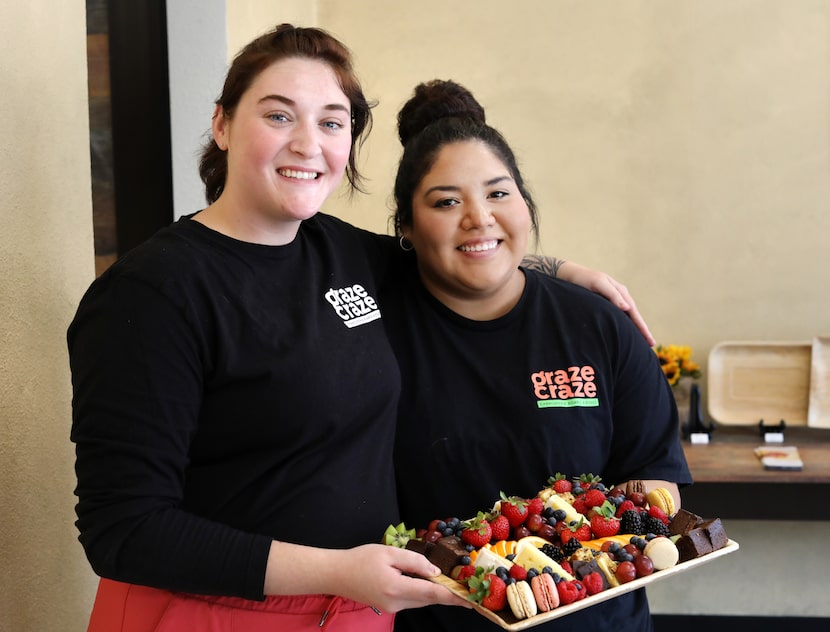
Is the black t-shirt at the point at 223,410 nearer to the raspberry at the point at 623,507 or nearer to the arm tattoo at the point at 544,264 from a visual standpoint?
the raspberry at the point at 623,507

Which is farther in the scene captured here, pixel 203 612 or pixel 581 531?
pixel 581 531

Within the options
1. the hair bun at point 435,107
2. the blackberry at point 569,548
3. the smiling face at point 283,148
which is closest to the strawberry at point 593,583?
the blackberry at point 569,548

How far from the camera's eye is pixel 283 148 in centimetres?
136

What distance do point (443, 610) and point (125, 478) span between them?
746 mm

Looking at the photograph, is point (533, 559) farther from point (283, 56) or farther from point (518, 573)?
point (283, 56)

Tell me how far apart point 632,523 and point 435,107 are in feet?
3.09

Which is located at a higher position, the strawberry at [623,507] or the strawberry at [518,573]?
the strawberry at [623,507]

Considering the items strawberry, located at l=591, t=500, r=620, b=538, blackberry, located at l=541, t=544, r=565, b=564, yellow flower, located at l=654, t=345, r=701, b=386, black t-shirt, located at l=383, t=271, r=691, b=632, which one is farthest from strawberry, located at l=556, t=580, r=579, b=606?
yellow flower, located at l=654, t=345, r=701, b=386

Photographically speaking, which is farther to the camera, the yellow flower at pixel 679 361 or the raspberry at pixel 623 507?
the yellow flower at pixel 679 361

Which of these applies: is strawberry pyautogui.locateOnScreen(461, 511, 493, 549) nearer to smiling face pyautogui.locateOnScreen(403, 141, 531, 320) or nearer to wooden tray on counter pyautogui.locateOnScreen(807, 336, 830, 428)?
smiling face pyautogui.locateOnScreen(403, 141, 531, 320)

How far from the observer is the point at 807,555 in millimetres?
3518

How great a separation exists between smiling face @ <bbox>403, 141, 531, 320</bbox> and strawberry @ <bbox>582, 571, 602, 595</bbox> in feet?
1.90

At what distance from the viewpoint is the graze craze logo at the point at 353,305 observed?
1469 mm

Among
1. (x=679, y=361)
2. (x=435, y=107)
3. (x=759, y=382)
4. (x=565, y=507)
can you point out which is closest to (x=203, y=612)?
(x=565, y=507)
